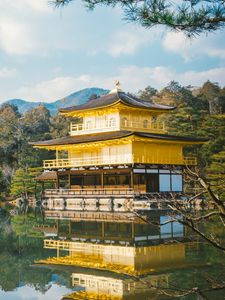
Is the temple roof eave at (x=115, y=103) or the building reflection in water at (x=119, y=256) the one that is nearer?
the building reflection in water at (x=119, y=256)

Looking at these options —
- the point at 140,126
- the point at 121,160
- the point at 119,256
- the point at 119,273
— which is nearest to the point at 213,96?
the point at 140,126

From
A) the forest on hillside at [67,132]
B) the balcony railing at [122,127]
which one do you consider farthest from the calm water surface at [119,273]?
the balcony railing at [122,127]

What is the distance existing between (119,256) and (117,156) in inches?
811

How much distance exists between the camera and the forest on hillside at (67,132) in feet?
123

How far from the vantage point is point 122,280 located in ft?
29.5

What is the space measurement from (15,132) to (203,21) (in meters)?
50.5

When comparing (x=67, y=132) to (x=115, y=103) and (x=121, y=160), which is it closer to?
(x=115, y=103)

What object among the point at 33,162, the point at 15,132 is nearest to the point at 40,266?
the point at 33,162

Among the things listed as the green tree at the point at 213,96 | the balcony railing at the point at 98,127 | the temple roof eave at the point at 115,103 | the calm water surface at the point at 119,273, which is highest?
the green tree at the point at 213,96

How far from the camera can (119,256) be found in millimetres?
11828

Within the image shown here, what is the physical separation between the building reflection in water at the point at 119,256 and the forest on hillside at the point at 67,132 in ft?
22.1

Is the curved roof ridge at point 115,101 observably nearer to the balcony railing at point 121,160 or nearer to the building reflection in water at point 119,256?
the balcony railing at point 121,160

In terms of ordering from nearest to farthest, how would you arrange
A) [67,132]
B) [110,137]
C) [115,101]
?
[110,137] → [115,101] → [67,132]

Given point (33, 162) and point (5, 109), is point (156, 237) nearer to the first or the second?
point (33, 162)
